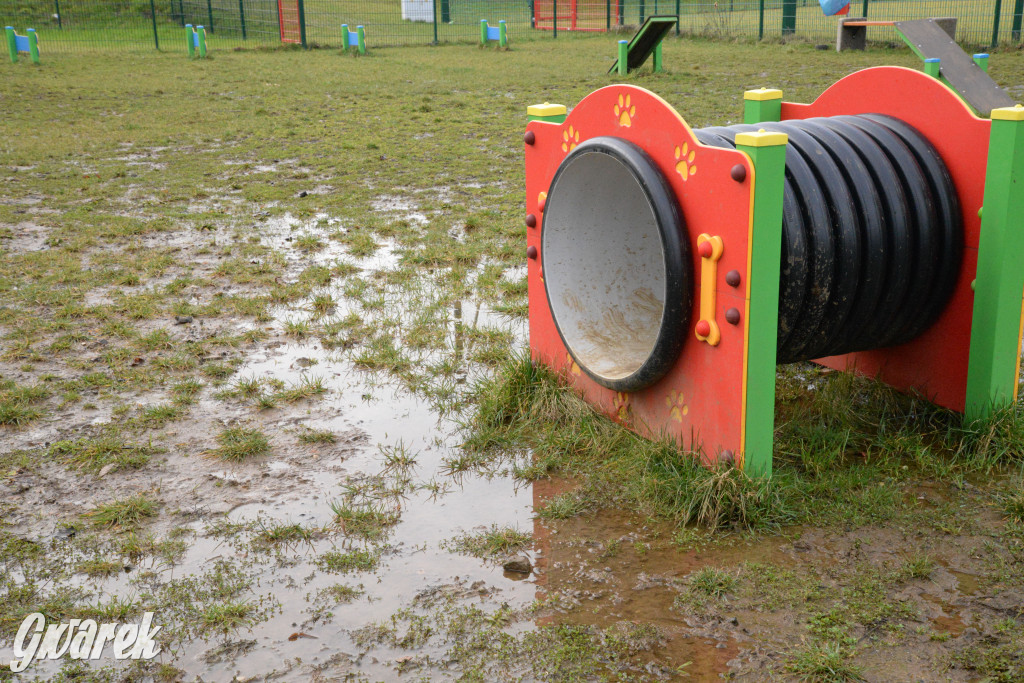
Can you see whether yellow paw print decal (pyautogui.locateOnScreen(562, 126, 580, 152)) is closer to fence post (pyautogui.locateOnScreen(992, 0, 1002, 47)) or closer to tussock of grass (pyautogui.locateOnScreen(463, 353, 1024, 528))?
tussock of grass (pyautogui.locateOnScreen(463, 353, 1024, 528))

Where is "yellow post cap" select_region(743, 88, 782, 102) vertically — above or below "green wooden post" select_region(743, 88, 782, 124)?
above

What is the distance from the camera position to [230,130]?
1221 centimetres

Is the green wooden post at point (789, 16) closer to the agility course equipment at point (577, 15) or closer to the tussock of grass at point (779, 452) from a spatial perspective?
the agility course equipment at point (577, 15)

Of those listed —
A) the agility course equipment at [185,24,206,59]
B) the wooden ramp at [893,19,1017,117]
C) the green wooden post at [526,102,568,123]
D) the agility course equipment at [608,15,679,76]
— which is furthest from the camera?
the agility course equipment at [185,24,206,59]

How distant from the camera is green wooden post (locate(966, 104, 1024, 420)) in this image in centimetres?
371

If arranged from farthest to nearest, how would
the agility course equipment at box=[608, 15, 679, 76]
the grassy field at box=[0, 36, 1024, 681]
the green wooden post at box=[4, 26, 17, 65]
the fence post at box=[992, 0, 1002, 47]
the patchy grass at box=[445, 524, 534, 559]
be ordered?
the green wooden post at box=[4, 26, 17, 65] < the fence post at box=[992, 0, 1002, 47] < the agility course equipment at box=[608, 15, 679, 76] < the patchy grass at box=[445, 524, 534, 559] < the grassy field at box=[0, 36, 1024, 681]

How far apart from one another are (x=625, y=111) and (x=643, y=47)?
42.8 feet

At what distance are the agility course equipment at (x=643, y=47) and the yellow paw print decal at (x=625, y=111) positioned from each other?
38.8ft

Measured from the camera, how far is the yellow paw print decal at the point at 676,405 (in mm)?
3865

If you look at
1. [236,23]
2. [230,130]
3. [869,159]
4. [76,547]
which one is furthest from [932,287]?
[236,23]

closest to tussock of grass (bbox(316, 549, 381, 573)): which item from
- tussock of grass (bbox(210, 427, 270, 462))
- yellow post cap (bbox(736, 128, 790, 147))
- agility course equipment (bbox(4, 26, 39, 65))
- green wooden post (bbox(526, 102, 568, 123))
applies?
tussock of grass (bbox(210, 427, 270, 462))

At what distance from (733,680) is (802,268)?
161 centimetres

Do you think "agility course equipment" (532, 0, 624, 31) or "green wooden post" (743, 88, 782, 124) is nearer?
"green wooden post" (743, 88, 782, 124)

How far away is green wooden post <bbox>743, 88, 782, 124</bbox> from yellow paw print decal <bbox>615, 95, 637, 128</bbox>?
1196 millimetres
